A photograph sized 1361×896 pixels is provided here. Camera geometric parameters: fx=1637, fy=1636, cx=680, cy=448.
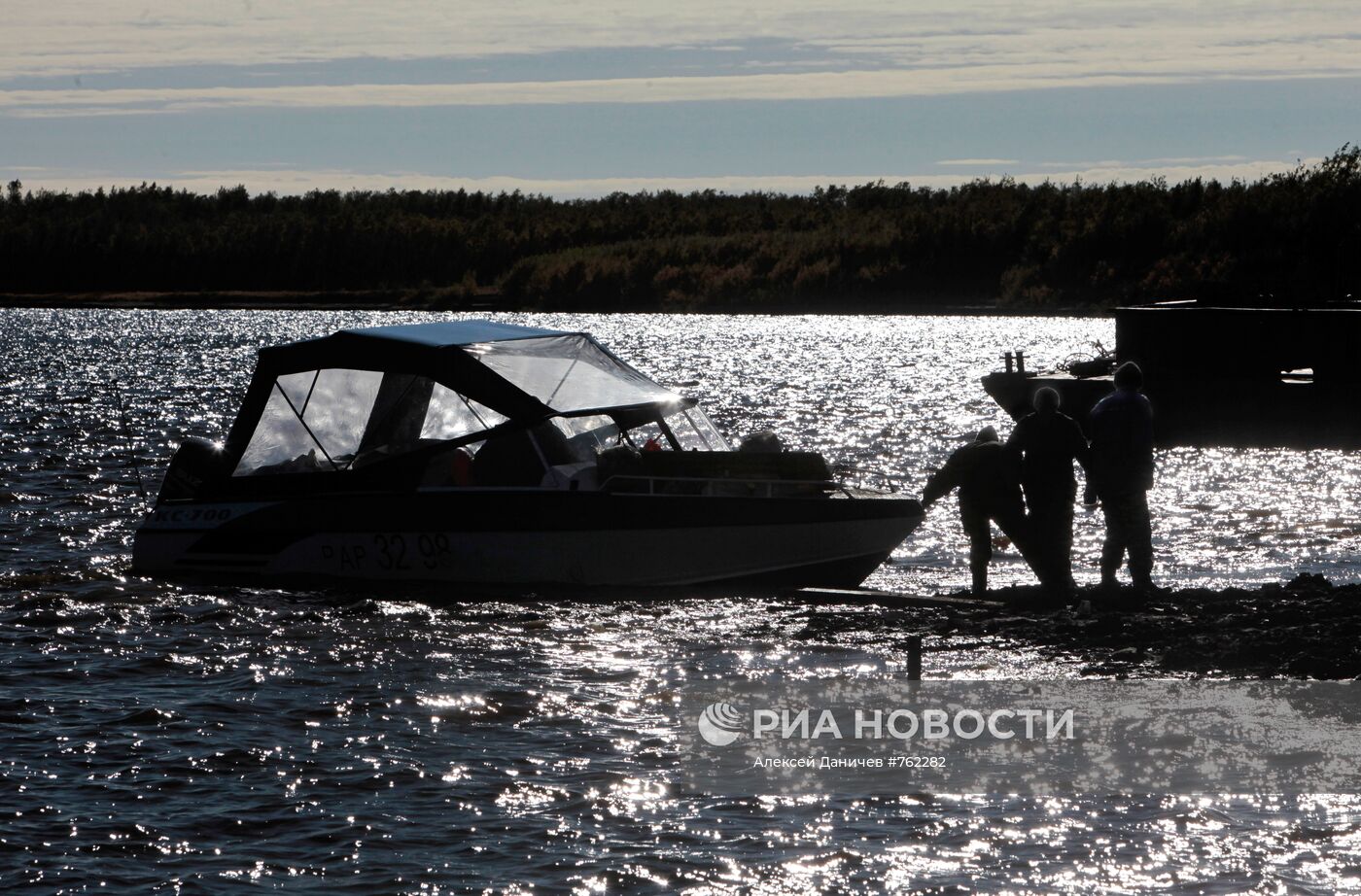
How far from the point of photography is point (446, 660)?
622 inches

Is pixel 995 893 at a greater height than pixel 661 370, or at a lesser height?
lesser

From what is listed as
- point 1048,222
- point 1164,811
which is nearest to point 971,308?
point 1048,222

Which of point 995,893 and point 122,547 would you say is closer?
point 995,893

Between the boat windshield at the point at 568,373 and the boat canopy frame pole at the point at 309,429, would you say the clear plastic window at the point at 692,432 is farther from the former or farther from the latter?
the boat canopy frame pole at the point at 309,429

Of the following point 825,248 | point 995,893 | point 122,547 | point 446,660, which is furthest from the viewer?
point 825,248

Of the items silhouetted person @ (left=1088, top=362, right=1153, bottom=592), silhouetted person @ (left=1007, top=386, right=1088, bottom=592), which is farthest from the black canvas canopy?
silhouetted person @ (left=1088, top=362, right=1153, bottom=592)

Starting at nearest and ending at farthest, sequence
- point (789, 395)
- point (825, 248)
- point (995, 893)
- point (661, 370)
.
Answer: point (995, 893) < point (789, 395) < point (661, 370) < point (825, 248)

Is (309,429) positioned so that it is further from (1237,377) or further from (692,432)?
(1237,377)

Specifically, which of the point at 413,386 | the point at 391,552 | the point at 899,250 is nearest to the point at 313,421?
the point at 413,386

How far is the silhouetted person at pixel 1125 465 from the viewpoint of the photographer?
16.2 metres

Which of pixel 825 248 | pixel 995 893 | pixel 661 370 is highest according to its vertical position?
pixel 825 248

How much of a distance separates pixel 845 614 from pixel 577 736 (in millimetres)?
4484

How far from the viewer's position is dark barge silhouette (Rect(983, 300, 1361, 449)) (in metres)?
37.8

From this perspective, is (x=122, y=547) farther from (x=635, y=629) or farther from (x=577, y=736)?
(x=577, y=736)
